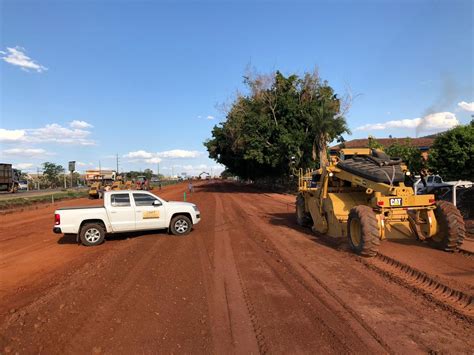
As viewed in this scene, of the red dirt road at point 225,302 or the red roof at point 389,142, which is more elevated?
the red roof at point 389,142

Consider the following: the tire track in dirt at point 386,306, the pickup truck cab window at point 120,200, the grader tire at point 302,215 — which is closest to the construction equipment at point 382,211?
the tire track in dirt at point 386,306

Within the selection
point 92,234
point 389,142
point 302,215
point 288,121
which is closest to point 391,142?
point 389,142

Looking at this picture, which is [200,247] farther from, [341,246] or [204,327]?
[204,327]

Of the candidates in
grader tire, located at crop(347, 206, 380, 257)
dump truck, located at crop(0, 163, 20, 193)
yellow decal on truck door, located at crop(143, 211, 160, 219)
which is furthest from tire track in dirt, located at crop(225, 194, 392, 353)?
dump truck, located at crop(0, 163, 20, 193)

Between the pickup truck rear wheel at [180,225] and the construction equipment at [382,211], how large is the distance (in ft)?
15.6

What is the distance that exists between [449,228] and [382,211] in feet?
5.22

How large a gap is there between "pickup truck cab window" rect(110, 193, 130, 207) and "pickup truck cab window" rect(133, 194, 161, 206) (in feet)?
0.85

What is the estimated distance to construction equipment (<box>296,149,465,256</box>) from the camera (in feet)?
29.9

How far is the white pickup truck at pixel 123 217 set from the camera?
12.0 meters

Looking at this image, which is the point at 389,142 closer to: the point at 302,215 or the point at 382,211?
the point at 302,215

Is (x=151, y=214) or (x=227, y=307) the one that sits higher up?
(x=151, y=214)

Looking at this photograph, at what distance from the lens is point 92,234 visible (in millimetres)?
12125

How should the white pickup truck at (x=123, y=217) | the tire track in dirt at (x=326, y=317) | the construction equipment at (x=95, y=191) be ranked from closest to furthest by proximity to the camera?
1. the tire track in dirt at (x=326, y=317)
2. the white pickup truck at (x=123, y=217)
3. the construction equipment at (x=95, y=191)

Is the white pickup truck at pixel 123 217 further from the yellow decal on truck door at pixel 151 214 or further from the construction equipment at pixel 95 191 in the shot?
the construction equipment at pixel 95 191
